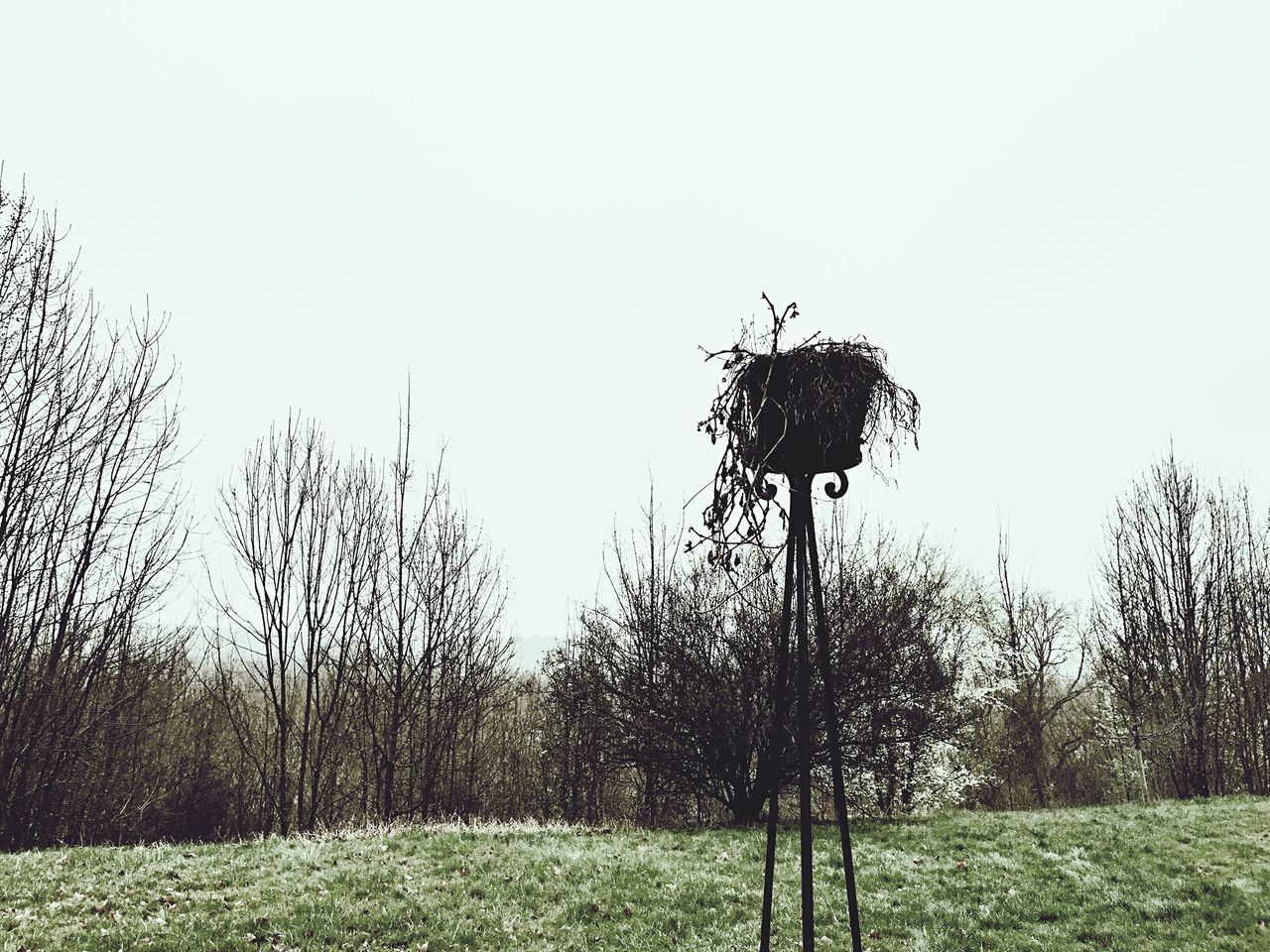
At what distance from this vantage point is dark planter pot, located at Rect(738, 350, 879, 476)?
9.66 feet

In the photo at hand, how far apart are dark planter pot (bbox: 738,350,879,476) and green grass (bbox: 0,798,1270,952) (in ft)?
14.7

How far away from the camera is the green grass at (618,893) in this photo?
5672 mm

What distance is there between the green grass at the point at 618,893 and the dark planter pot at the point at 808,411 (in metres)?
4.49

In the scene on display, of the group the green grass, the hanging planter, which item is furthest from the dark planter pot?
the green grass

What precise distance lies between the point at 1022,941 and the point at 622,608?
10.2m

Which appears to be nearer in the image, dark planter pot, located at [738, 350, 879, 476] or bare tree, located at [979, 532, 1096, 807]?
dark planter pot, located at [738, 350, 879, 476]

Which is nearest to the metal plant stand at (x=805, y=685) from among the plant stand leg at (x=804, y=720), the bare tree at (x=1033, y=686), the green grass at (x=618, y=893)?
the plant stand leg at (x=804, y=720)

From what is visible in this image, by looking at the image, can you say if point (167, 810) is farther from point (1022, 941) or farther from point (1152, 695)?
point (1152, 695)

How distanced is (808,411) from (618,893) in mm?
5753

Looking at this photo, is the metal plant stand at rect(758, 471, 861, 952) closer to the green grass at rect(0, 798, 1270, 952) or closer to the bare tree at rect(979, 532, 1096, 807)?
the green grass at rect(0, 798, 1270, 952)

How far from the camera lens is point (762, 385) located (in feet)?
9.95

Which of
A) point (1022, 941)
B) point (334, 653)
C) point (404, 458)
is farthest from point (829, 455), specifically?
point (334, 653)

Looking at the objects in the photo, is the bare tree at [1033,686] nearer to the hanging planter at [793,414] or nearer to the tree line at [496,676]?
the tree line at [496,676]

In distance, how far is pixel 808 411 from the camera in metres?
2.97
